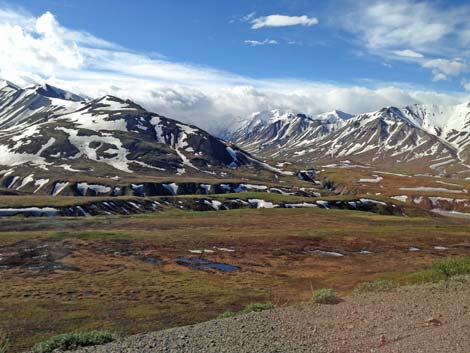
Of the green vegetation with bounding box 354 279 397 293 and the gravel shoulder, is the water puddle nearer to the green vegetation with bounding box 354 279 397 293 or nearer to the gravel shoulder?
the green vegetation with bounding box 354 279 397 293

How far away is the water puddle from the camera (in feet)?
241

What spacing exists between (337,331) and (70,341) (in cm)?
1117

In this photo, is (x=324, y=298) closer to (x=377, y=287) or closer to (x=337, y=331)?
(x=377, y=287)

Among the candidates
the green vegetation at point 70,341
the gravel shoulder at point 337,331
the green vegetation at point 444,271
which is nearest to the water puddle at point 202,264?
the green vegetation at point 444,271

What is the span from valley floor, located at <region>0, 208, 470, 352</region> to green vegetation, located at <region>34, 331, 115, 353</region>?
588 cm

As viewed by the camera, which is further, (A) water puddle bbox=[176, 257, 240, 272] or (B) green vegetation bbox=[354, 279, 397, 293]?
(A) water puddle bbox=[176, 257, 240, 272]

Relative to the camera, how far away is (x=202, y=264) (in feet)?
250

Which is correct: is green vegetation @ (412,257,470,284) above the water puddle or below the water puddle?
above

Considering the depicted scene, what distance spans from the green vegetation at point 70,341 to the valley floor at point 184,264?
5884mm

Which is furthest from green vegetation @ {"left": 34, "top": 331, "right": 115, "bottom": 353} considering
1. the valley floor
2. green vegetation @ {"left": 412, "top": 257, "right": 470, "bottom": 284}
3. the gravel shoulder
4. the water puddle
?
the water puddle

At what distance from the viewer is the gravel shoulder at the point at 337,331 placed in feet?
57.2

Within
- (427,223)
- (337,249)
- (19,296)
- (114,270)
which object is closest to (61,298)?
(19,296)

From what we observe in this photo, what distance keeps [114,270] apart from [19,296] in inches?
737

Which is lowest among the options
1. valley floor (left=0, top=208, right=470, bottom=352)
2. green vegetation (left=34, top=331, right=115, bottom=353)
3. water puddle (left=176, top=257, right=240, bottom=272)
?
water puddle (left=176, top=257, right=240, bottom=272)
